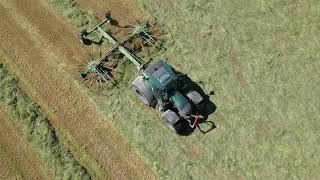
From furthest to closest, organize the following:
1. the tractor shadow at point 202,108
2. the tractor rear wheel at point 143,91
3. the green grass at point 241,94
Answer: the tractor shadow at point 202,108 → the tractor rear wheel at point 143,91 → the green grass at point 241,94

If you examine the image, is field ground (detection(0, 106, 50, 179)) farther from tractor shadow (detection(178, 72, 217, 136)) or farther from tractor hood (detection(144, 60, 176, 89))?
tractor shadow (detection(178, 72, 217, 136))

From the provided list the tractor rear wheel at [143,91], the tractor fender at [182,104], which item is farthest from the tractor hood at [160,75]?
the tractor fender at [182,104]

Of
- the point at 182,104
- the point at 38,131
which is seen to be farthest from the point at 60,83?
the point at 182,104

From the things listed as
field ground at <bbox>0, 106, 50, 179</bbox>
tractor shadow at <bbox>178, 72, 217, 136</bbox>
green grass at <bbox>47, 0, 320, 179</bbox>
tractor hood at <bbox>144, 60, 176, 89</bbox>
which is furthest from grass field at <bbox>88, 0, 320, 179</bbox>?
field ground at <bbox>0, 106, 50, 179</bbox>

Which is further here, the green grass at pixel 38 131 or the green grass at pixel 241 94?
the green grass at pixel 241 94

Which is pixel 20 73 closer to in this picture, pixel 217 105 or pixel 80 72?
pixel 80 72

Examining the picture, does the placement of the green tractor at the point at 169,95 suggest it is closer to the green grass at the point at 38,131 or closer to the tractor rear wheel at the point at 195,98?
the tractor rear wheel at the point at 195,98
